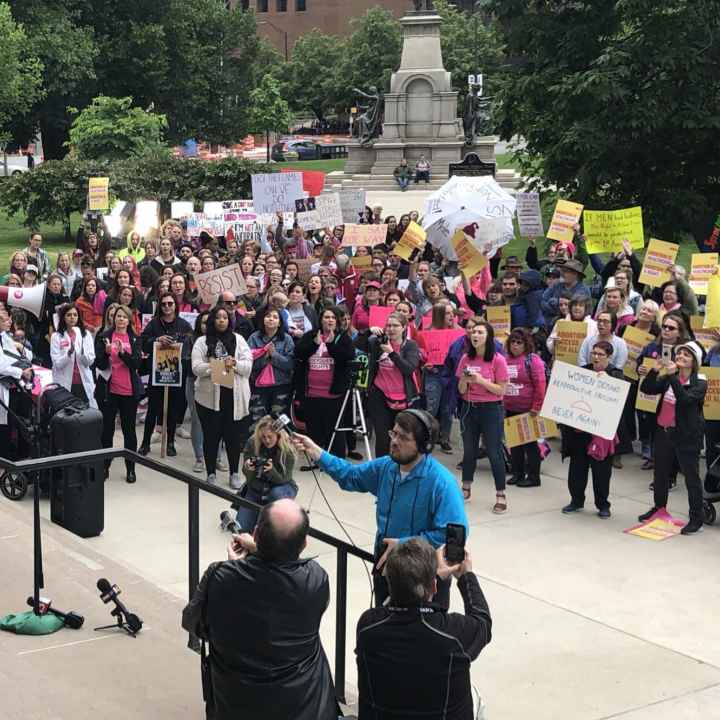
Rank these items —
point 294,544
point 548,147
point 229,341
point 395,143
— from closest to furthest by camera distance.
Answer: point 294,544, point 229,341, point 548,147, point 395,143

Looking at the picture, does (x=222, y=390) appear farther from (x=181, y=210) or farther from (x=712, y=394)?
(x=181, y=210)

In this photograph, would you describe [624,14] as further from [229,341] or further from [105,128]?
[105,128]

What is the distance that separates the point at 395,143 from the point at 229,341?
3743cm

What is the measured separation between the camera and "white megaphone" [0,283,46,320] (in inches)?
531

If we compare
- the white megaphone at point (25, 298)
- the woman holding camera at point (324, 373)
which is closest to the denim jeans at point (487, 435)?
the woman holding camera at point (324, 373)

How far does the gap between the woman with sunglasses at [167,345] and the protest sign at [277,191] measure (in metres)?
7.51

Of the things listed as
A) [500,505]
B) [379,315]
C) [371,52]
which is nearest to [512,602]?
[500,505]

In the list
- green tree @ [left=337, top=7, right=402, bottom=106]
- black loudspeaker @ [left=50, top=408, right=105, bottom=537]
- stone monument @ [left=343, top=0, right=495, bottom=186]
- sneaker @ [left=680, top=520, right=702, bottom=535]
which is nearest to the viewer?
black loudspeaker @ [left=50, top=408, right=105, bottom=537]

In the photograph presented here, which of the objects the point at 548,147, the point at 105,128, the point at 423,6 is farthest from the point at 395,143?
the point at 548,147

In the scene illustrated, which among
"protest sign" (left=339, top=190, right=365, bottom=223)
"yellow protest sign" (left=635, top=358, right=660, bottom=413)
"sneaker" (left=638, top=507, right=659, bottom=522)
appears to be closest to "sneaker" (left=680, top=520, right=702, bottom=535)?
"sneaker" (left=638, top=507, right=659, bottom=522)

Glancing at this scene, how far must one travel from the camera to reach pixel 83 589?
290 inches

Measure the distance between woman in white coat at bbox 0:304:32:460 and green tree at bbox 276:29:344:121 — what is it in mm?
83659

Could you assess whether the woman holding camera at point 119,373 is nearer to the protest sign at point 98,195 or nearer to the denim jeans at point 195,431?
the denim jeans at point 195,431

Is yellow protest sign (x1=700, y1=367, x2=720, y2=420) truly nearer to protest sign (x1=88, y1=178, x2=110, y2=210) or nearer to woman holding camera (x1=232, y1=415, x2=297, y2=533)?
woman holding camera (x1=232, y1=415, x2=297, y2=533)
